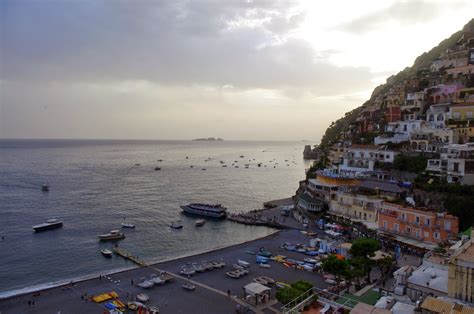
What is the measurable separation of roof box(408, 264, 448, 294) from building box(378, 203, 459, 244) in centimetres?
2110

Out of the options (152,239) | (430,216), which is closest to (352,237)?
(430,216)

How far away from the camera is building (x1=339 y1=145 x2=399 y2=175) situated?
67.1 m

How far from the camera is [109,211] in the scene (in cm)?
7750

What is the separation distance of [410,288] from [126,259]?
123ft

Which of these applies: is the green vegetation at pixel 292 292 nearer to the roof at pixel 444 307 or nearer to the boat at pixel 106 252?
the roof at pixel 444 307

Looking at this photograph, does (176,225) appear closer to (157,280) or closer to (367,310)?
(157,280)

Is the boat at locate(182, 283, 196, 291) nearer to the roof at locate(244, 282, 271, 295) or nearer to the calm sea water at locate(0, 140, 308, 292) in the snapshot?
the roof at locate(244, 282, 271, 295)

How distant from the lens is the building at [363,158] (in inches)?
2643

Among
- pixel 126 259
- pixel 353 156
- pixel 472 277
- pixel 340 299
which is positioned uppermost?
pixel 353 156

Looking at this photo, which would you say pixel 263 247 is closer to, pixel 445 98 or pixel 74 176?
pixel 445 98

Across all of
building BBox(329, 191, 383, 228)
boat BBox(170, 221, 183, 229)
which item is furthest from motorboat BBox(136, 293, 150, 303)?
building BBox(329, 191, 383, 228)

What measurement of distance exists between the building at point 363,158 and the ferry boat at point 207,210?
25946mm

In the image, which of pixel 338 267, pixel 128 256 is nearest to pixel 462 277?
pixel 338 267

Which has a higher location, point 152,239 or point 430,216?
point 430,216
